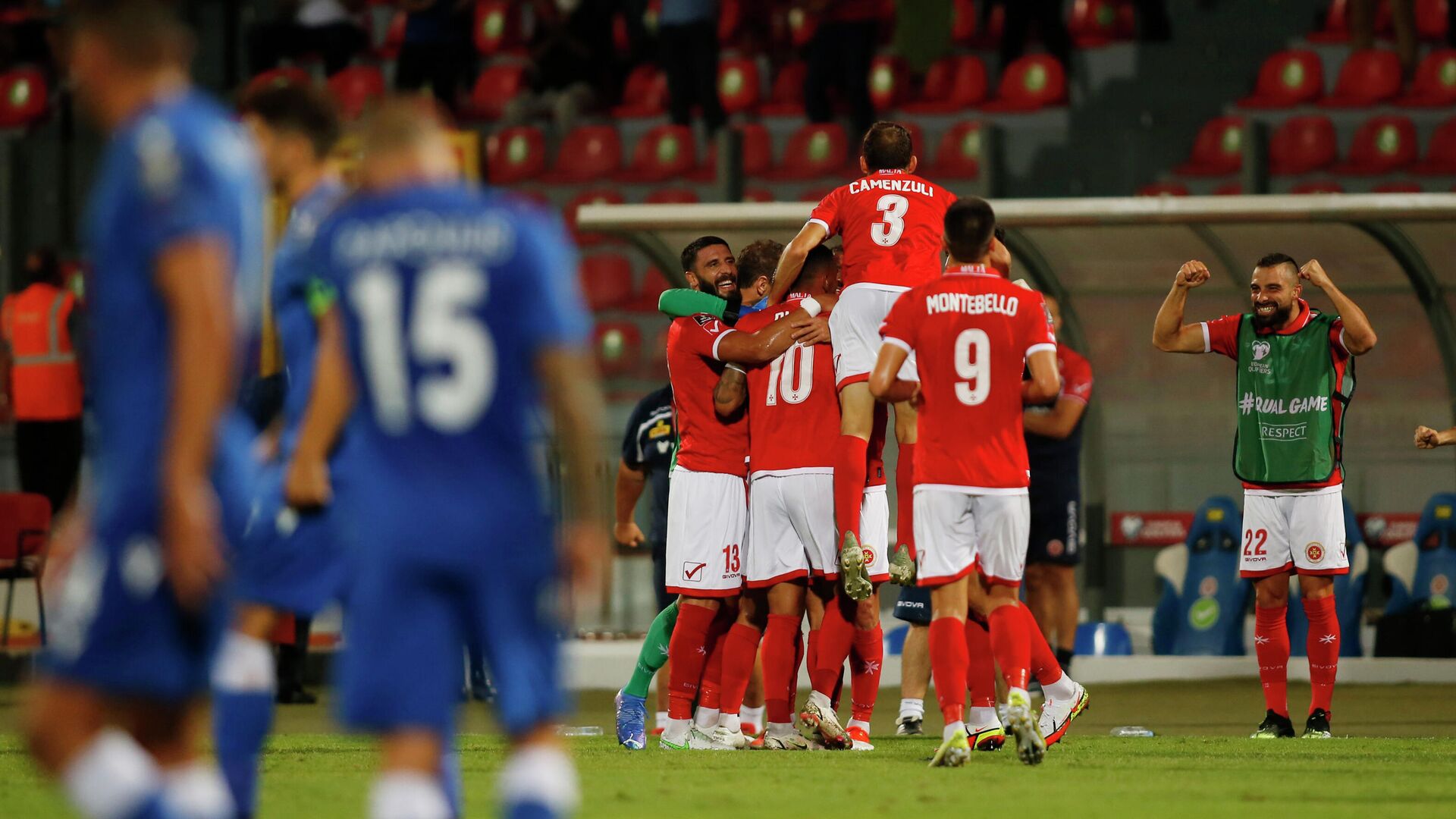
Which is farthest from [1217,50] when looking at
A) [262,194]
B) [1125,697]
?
[262,194]

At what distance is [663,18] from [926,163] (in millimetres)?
3383

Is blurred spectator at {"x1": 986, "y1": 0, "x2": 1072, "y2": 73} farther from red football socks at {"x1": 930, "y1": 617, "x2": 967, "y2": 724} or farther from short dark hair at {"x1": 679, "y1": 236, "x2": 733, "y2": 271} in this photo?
red football socks at {"x1": 930, "y1": 617, "x2": 967, "y2": 724}

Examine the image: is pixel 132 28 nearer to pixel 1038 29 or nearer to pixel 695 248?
pixel 695 248

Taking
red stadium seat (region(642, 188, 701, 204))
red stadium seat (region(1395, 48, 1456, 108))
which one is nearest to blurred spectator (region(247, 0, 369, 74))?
red stadium seat (region(642, 188, 701, 204))

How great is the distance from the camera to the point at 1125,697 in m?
12.6

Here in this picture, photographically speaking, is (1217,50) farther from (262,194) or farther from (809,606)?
(262,194)

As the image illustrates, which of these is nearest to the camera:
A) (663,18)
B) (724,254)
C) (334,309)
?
(334,309)

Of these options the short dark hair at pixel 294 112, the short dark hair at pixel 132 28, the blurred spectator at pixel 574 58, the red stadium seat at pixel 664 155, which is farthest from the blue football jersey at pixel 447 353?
the blurred spectator at pixel 574 58

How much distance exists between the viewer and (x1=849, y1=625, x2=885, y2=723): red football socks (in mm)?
8914

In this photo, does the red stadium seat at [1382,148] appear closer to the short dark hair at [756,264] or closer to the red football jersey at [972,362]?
the short dark hair at [756,264]

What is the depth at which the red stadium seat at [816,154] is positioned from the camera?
1847 cm

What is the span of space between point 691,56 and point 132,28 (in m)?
15.6

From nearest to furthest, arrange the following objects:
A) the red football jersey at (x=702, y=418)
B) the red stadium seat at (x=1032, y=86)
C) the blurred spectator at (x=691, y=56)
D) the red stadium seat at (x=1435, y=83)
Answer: the red football jersey at (x=702, y=418) → the red stadium seat at (x=1435, y=83) → the red stadium seat at (x=1032, y=86) → the blurred spectator at (x=691, y=56)

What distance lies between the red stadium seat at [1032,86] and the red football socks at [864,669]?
10.6 m
